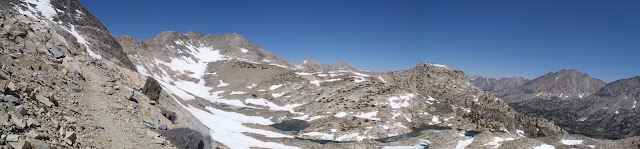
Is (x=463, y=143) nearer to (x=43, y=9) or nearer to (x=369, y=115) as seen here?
(x=369, y=115)

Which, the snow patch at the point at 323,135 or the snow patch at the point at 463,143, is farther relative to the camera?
the snow patch at the point at 323,135

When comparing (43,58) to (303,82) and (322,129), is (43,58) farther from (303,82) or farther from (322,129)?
(303,82)

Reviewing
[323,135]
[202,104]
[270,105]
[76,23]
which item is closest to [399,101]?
[323,135]

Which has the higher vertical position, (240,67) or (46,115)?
(240,67)

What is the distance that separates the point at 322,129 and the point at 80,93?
64791mm

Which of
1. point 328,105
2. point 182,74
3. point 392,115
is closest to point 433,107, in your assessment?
point 392,115

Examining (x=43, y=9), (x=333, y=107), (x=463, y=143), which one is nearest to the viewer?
(x=463, y=143)

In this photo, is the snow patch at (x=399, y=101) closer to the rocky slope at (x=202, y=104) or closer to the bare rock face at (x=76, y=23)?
the rocky slope at (x=202, y=104)

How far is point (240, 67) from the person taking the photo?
17912 cm

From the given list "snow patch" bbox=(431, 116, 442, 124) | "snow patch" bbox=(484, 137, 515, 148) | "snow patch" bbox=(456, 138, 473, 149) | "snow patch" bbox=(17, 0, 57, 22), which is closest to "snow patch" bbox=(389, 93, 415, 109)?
"snow patch" bbox=(431, 116, 442, 124)

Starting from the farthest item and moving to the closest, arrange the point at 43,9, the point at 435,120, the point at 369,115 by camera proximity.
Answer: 1. the point at 435,120
2. the point at 43,9
3. the point at 369,115

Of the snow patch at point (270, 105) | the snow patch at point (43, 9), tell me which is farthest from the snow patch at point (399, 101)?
the snow patch at point (43, 9)

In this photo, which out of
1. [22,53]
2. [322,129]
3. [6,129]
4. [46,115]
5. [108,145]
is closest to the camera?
[6,129]

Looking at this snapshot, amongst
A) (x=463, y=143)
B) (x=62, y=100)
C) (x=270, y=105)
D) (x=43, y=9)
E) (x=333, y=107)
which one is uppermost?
(x=43, y=9)
